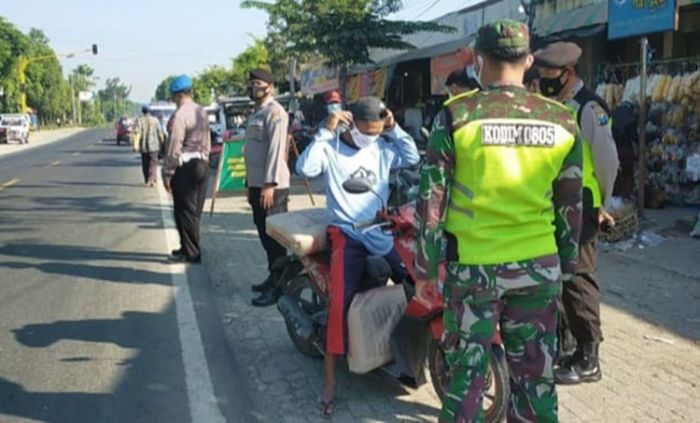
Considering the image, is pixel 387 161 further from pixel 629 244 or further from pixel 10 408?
pixel 629 244

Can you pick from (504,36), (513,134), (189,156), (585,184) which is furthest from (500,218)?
(189,156)

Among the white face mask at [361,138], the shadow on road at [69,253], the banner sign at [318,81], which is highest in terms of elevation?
the banner sign at [318,81]

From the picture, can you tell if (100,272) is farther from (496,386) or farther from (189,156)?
(496,386)

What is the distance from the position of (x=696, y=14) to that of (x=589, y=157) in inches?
362

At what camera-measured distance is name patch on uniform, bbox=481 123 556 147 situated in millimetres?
2588

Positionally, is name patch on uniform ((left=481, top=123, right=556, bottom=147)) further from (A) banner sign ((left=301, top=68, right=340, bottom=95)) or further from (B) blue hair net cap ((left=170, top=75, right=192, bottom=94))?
(A) banner sign ((left=301, top=68, right=340, bottom=95))

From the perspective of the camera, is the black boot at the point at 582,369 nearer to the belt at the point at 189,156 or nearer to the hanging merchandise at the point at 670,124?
the belt at the point at 189,156

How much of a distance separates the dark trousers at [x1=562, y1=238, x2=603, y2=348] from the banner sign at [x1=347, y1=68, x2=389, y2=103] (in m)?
14.3

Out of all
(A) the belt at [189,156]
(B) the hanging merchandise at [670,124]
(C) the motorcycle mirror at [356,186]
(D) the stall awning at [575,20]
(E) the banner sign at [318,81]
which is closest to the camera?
(C) the motorcycle mirror at [356,186]

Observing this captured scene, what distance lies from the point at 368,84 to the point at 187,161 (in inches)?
481

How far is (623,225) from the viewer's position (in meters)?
8.23

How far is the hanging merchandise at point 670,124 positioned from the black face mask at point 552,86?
591 centimetres

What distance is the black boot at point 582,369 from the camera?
4.19m

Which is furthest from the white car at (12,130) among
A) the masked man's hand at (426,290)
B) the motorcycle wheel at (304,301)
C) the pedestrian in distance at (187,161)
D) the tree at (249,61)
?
the masked man's hand at (426,290)
